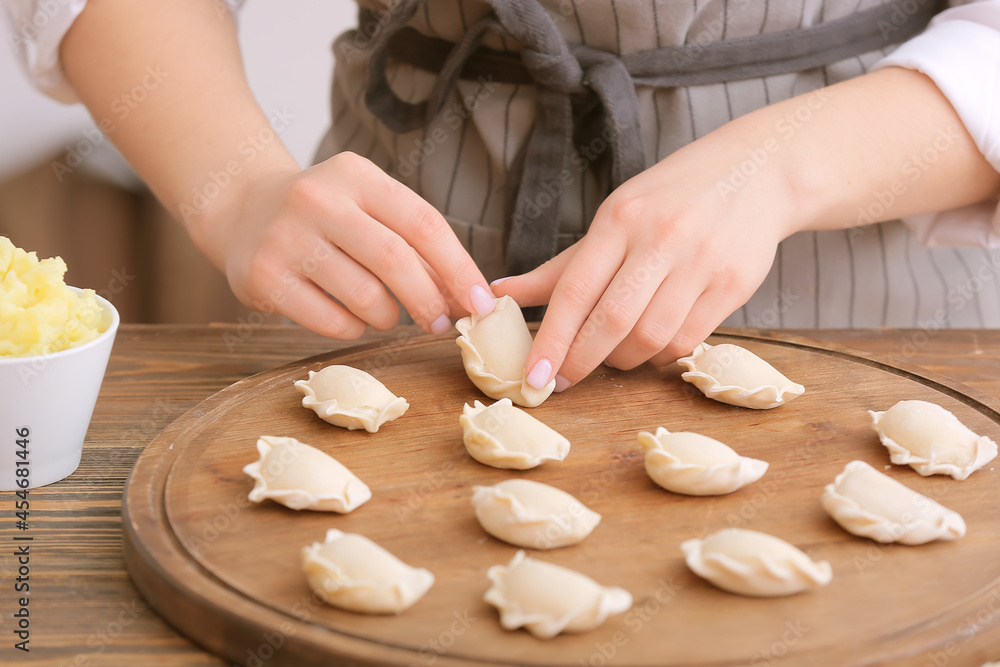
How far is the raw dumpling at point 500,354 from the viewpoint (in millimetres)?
1231

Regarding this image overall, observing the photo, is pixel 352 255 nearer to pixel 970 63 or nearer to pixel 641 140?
pixel 641 140

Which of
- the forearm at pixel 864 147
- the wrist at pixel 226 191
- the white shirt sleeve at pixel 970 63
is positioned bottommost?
the wrist at pixel 226 191

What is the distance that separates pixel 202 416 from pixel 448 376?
0.36m

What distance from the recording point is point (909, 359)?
4.95 feet

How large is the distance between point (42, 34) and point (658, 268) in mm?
1136

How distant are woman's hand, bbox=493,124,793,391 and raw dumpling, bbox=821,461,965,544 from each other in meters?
0.36

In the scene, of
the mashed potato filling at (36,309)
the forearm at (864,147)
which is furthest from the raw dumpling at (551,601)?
the forearm at (864,147)

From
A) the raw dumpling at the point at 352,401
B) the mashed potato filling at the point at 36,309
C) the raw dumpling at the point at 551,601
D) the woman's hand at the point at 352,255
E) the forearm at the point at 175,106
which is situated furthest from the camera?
the forearm at the point at 175,106

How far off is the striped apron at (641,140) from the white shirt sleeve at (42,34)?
0.43 meters

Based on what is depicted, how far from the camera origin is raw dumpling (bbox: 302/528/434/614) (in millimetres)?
796

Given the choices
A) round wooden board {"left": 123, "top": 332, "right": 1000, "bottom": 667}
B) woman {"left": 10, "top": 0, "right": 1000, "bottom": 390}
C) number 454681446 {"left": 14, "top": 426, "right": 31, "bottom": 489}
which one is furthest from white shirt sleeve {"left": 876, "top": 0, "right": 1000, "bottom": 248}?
number 454681446 {"left": 14, "top": 426, "right": 31, "bottom": 489}

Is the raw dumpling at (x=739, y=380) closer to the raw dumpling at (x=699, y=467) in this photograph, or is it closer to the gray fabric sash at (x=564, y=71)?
the raw dumpling at (x=699, y=467)

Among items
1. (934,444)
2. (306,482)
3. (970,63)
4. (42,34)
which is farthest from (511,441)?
(42,34)

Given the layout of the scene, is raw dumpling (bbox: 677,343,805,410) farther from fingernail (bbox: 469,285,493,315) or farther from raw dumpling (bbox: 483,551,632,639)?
raw dumpling (bbox: 483,551,632,639)
